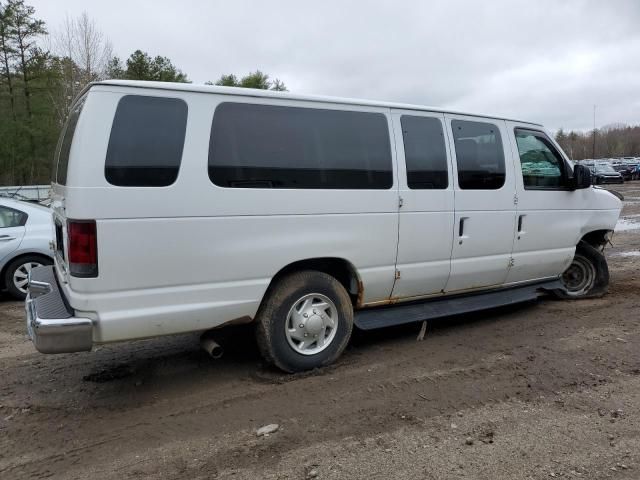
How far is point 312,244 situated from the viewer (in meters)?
4.27

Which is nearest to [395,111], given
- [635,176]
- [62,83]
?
[62,83]

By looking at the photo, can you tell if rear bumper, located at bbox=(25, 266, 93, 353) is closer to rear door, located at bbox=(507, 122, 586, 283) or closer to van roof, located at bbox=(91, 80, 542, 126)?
van roof, located at bbox=(91, 80, 542, 126)

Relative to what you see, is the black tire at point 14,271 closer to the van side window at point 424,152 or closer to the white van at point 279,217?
the white van at point 279,217

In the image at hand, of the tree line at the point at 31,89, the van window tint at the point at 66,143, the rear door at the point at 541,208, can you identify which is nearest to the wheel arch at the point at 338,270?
the van window tint at the point at 66,143

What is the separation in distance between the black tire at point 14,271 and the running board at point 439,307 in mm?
5100

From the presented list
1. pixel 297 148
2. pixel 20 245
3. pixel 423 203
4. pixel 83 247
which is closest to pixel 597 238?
pixel 423 203

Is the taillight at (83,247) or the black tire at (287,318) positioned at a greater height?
the taillight at (83,247)

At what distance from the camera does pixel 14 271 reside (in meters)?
7.43

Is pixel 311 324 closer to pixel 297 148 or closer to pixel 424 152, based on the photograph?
pixel 297 148

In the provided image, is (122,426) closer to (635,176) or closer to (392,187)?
(392,187)

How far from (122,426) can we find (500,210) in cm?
394

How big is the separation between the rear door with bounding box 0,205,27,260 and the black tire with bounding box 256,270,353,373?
4.89 meters

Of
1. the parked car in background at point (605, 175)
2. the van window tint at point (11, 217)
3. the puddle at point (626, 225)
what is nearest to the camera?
the van window tint at point (11, 217)

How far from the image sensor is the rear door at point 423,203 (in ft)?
15.6
